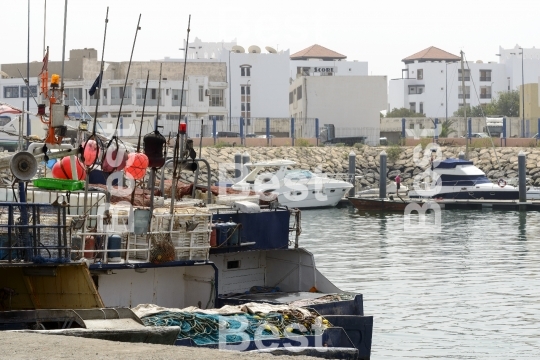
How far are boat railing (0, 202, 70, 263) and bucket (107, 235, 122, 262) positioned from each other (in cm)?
201

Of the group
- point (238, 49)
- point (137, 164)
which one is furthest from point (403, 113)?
Answer: point (137, 164)

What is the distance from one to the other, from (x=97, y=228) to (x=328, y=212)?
34.8 meters

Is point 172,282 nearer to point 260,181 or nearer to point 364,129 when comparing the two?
point 260,181

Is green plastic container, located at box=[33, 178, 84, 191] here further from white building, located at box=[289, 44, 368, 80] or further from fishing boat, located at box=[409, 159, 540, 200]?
Result: white building, located at box=[289, 44, 368, 80]

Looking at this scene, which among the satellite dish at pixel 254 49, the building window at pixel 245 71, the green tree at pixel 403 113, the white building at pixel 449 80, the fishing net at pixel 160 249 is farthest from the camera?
the white building at pixel 449 80

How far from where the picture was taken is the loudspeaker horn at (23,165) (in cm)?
1457

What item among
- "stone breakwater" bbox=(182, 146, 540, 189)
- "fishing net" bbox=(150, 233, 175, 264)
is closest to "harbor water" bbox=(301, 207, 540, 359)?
"fishing net" bbox=(150, 233, 175, 264)

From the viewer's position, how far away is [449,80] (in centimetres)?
12281

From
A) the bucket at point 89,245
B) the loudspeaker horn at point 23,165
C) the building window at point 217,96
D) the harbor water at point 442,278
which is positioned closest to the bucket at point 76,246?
the bucket at point 89,245

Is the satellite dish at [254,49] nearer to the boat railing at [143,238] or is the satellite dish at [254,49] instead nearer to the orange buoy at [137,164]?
the orange buoy at [137,164]

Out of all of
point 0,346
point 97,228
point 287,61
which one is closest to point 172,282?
point 97,228

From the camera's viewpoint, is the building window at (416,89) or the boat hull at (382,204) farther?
the building window at (416,89)

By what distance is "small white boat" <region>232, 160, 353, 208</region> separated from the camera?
50.4 metres

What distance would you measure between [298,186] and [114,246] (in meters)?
35.4
